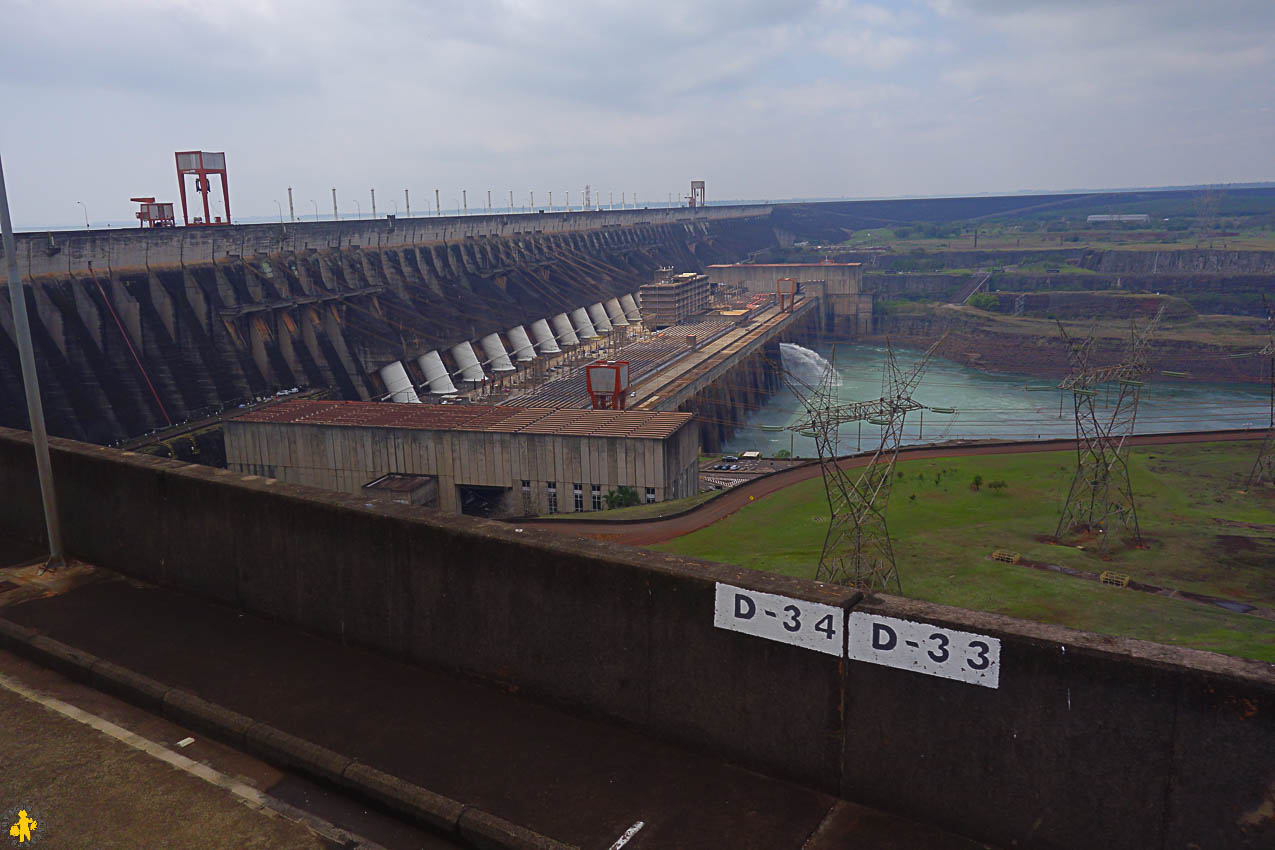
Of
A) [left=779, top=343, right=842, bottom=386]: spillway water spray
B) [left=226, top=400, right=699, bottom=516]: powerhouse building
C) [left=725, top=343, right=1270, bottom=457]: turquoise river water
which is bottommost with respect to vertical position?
[left=725, top=343, right=1270, bottom=457]: turquoise river water

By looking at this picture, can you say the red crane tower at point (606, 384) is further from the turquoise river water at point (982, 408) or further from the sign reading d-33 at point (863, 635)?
the sign reading d-33 at point (863, 635)

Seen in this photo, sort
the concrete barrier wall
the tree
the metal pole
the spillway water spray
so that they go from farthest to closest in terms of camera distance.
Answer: the spillway water spray, the tree, the metal pole, the concrete barrier wall

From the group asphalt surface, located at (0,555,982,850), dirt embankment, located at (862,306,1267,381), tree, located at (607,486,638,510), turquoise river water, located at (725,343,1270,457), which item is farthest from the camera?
dirt embankment, located at (862,306,1267,381)

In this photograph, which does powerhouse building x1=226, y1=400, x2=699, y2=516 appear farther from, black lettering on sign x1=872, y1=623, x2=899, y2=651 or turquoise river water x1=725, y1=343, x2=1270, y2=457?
black lettering on sign x1=872, y1=623, x2=899, y2=651

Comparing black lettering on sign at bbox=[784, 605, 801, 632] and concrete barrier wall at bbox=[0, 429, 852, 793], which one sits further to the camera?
concrete barrier wall at bbox=[0, 429, 852, 793]

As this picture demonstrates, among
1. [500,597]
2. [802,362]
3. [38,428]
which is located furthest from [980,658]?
[802,362]

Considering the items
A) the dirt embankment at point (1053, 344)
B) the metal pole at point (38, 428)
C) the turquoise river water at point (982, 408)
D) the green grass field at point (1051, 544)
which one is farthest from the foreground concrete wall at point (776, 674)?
the dirt embankment at point (1053, 344)

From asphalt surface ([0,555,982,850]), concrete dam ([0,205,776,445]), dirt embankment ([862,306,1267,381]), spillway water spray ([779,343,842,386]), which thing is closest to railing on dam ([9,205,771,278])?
concrete dam ([0,205,776,445])

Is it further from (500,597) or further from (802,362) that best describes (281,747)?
(802,362)
